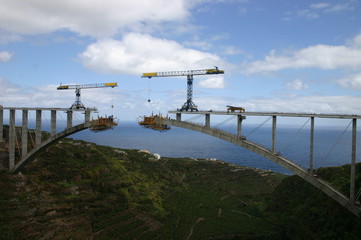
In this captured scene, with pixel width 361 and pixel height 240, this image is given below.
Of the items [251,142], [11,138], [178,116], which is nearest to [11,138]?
[11,138]

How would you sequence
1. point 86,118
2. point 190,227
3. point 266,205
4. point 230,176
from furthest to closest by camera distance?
point 230,176, point 266,205, point 190,227, point 86,118

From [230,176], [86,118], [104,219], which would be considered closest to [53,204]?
[104,219]

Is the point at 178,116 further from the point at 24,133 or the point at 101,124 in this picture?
the point at 24,133

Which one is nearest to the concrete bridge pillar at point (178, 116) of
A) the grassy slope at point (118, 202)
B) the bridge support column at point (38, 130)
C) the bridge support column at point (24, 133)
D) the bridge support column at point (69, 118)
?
the bridge support column at point (69, 118)

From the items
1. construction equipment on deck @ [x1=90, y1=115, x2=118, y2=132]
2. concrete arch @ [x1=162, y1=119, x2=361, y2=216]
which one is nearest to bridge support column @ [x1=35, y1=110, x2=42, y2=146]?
construction equipment on deck @ [x1=90, y1=115, x2=118, y2=132]

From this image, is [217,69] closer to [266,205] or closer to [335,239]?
[335,239]

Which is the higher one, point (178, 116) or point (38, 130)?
point (178, 116)

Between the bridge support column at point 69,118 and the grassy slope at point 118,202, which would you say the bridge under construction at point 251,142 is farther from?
the grassy slope at point 118,202
